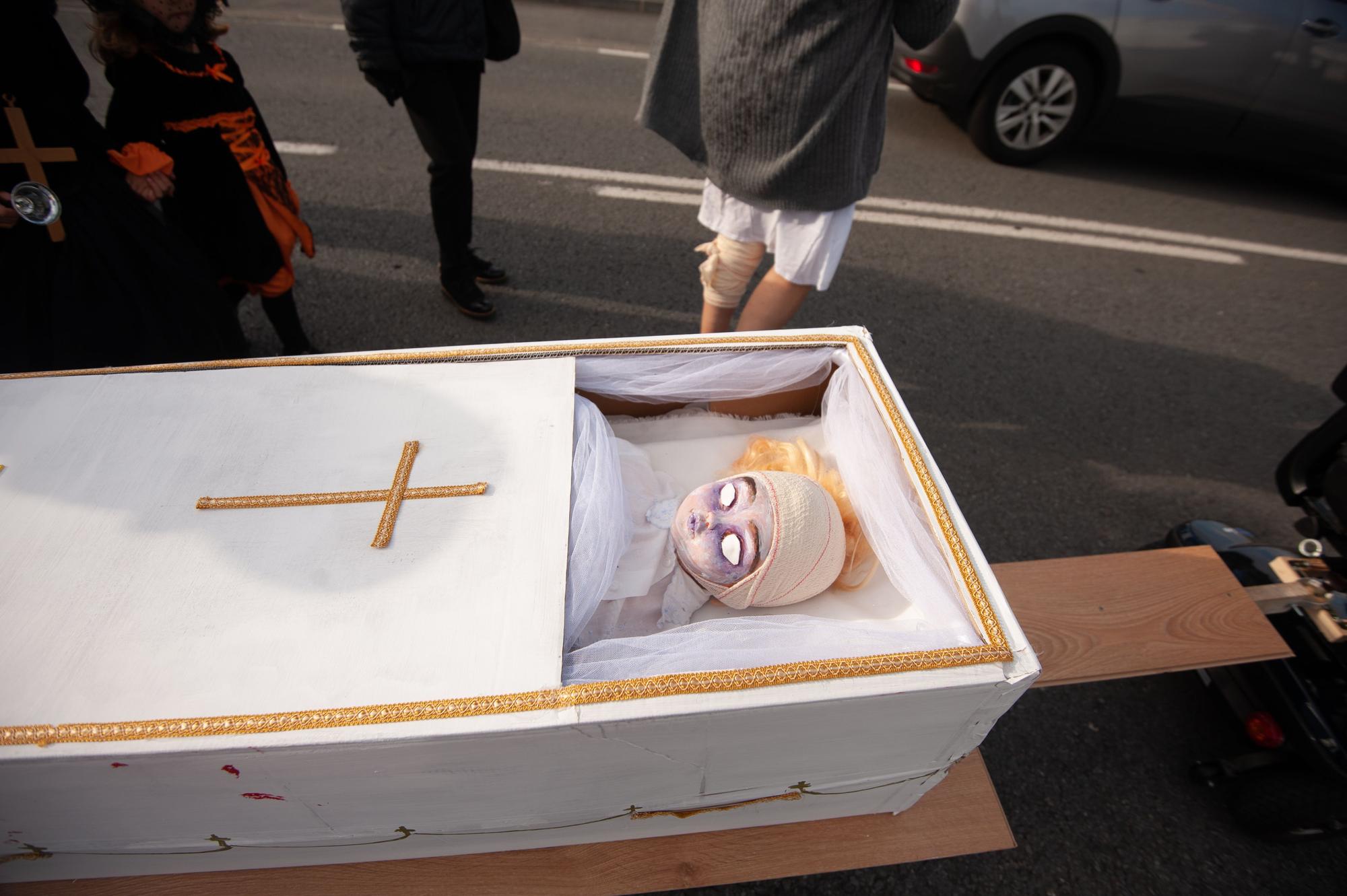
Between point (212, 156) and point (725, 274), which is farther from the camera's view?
point (725, 274)

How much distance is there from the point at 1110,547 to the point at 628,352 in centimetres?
195

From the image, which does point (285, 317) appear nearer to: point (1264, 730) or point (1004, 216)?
point (1264, 730)

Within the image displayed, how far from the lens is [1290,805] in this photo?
156cm

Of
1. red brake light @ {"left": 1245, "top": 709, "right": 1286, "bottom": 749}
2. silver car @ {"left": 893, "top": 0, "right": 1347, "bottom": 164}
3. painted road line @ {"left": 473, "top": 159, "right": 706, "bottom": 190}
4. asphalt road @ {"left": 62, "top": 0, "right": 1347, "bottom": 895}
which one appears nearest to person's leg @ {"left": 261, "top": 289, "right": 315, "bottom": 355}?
asphalt road @ {"left": 62, "top": 0, "right": 1347, "bottom": 895}

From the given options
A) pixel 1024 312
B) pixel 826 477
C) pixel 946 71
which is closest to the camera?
pixel 826 477

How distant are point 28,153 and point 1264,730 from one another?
3371 millimetres

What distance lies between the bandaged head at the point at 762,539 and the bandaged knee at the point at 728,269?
0.97 m

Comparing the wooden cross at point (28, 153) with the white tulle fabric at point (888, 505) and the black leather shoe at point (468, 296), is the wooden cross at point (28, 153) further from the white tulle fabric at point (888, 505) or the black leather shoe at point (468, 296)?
the white tulle fabric at point (888, 505)

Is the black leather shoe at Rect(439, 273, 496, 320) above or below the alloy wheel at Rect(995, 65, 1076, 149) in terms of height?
below

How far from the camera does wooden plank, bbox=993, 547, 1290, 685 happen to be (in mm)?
1574

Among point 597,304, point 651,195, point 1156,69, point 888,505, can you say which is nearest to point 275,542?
point 888,505

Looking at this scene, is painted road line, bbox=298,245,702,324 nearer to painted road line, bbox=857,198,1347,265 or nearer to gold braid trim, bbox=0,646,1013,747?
painted road line, bbox=857,198,1347,265

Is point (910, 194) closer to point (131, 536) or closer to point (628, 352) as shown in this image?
point (628, 352)

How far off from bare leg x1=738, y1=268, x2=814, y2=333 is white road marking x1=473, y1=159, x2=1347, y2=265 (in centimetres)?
202
